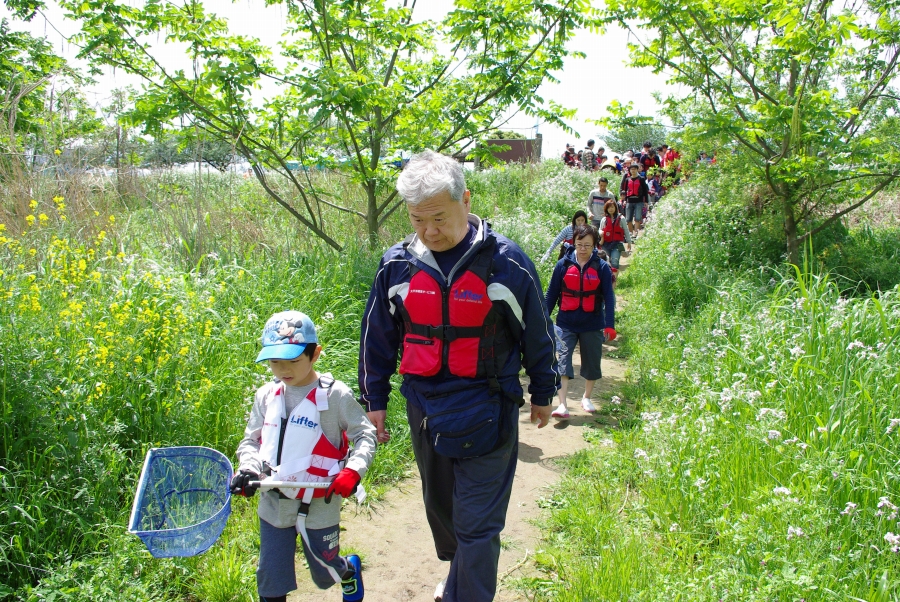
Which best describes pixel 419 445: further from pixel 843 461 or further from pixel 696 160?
pixel 696 160

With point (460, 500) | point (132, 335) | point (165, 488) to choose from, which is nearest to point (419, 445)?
point (460, 500)

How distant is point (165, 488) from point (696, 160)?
8.99 metres

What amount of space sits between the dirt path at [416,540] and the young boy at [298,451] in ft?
2.10

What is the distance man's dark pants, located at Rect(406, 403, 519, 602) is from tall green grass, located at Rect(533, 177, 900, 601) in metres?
0.60

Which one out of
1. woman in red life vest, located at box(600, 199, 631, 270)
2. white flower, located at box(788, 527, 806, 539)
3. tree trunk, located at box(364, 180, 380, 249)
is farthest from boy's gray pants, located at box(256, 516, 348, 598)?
woman in red life vest, located at box(600, 199, 631, 270)

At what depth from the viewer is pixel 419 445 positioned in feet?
9.94

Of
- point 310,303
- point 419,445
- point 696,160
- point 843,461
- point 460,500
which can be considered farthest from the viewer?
point 696,160

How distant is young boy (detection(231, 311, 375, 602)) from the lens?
2777 mm

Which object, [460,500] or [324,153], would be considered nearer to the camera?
[460,500]

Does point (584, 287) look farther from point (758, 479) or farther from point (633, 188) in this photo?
point (633, 188)

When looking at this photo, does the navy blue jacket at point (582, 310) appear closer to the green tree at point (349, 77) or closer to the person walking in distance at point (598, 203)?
the green tree at point (349, 77)

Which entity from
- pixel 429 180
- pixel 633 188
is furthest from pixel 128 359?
pixel 633 188

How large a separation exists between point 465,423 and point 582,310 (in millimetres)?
3456

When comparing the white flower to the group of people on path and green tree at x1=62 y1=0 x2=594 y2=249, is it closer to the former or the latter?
the group of people on path
